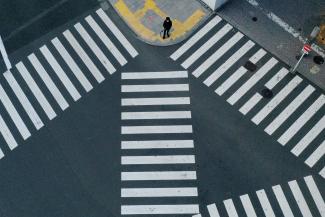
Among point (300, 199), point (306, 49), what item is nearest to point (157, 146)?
point (300, 199)

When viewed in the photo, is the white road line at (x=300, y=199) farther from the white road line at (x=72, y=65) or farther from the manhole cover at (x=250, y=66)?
the white road line at (x=72, y=65)

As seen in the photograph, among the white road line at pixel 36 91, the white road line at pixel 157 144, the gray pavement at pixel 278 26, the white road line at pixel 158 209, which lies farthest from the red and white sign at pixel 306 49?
the white road line at pixel 36 91

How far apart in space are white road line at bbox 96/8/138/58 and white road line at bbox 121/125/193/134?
499 cm

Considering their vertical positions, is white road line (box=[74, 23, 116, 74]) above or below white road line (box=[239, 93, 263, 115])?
above

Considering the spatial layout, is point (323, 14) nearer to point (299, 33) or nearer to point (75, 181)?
point (299, 33)

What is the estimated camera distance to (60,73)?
31062 mm

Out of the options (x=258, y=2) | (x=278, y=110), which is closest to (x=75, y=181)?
(x=278, y=110)

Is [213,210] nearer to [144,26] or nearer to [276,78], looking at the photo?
[276,78]

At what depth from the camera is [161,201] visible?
2738 cm

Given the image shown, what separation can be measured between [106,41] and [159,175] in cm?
963

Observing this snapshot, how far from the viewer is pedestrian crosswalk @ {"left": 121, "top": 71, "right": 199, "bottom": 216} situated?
89.8 feet

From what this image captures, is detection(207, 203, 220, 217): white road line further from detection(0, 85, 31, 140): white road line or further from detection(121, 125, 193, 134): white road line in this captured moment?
detection(0, 85, 31, 140): white road line

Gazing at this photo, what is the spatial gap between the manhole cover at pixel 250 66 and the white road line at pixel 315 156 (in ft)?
20.6

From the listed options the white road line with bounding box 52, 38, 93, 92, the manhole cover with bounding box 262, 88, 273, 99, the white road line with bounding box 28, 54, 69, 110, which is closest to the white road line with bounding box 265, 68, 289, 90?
the manhole cover with bounding box 262, 88, 273, 99
